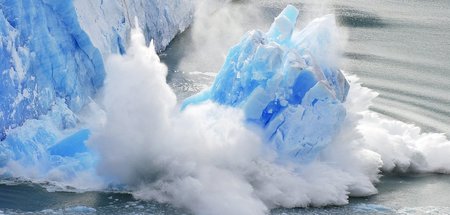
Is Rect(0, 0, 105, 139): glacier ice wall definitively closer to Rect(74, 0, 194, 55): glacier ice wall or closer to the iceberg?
Rect(74, 0, 194, 55): glacier ice wall

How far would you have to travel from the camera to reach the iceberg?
1471 centimetres

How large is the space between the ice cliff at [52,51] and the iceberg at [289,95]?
2.79 m

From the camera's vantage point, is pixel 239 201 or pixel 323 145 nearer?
pixel 239 201

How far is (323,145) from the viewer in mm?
14891

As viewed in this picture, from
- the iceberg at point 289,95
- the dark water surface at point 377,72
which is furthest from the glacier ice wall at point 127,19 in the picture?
the iceberg at point 289,95

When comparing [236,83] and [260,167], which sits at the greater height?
[236,83]

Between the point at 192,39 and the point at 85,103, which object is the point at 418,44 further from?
the point at 85,103

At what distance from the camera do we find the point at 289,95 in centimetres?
1491

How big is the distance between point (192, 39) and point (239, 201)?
1176 cm

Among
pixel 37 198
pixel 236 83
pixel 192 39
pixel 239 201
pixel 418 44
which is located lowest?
pixel 239 201

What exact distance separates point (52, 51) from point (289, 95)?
420 cm

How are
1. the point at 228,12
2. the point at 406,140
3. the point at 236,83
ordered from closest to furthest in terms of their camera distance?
1. the point at 236,83
2. the point at 406,140
3. the point at 228,12

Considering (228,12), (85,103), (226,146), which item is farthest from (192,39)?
(226,146)

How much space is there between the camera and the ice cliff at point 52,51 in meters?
14.3
